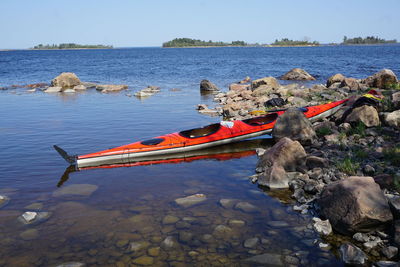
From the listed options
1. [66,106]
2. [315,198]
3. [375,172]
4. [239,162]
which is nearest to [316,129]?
[239,162]

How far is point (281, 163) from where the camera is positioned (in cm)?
860

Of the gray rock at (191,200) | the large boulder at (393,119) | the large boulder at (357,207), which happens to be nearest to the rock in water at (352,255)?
the large boulder at (357,207)

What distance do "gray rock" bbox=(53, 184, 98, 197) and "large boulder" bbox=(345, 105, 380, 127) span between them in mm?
8197

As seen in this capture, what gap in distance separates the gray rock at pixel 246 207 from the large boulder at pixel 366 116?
5693mm

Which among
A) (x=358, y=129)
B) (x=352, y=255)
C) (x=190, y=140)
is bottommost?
(x=352, y=255)

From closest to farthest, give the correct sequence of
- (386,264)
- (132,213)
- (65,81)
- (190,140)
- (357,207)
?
1. (386,264)
2. (357,207)
3. (132,213)
4. (190,140)
5. (65,81)

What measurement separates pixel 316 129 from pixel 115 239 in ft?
27.3

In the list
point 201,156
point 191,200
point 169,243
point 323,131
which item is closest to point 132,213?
point 191,200

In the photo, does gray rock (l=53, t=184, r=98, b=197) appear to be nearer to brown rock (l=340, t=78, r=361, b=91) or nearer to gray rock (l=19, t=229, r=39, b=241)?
gray rock (l=19, t=229, r=39, b=241)

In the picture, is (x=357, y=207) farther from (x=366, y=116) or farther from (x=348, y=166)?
(x=366, y=116)

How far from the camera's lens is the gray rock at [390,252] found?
5191mm

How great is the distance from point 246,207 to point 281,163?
1964mm

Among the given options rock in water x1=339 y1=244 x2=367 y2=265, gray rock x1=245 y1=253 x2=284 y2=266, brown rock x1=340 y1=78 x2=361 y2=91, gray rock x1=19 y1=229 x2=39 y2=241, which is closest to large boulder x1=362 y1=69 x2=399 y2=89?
brown rock x1=340 y1=78 x2=361 y2=91

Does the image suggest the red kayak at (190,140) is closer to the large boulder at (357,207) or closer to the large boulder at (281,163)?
the large boulder at (281,163)
